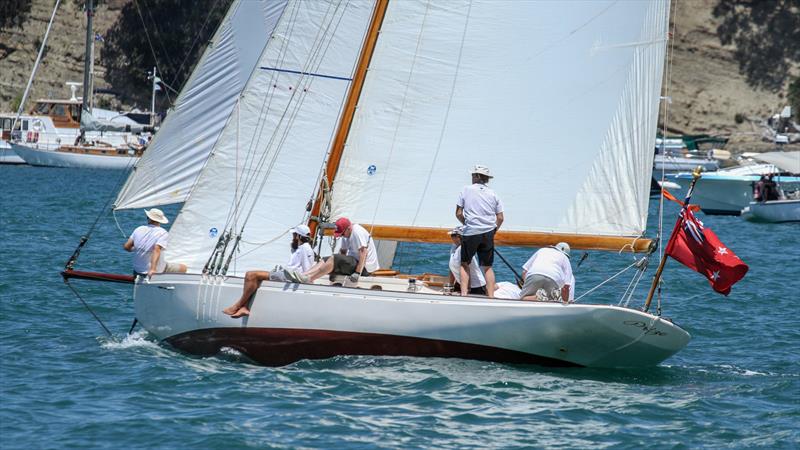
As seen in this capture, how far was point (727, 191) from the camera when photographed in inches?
1928

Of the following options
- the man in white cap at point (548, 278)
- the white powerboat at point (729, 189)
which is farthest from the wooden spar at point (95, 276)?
the white powerboat at point (729, 189)

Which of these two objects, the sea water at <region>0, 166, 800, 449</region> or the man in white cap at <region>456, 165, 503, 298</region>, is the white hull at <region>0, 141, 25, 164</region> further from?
the man in white cap at <region>456, 165, 503, 298</region>

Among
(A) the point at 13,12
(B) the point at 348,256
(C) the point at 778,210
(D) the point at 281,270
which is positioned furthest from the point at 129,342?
(A) the point at 13,12

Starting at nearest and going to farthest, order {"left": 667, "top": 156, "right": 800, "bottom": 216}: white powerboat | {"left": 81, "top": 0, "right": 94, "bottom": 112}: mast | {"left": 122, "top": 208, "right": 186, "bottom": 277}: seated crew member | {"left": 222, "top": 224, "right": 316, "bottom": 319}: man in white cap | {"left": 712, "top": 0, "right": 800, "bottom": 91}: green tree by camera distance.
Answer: {"left": 222, "top": 224, "right": 316, "bottom": 319}: man in white cap < {"left": 122, "top": 208, "right": 186, "bottom": 277}: seated crew member < {"left": 667, "top": 156, "right": 800, "bottom": 216}: white powerboat < {"left": 81, "top": 0, "right": 94, "bottom": 112}: mast < {"left": 712, "top": 0, "right": 800, "bottom": 91}: green tree

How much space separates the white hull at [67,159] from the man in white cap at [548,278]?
53.5 meters

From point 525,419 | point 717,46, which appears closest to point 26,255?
point 525,419

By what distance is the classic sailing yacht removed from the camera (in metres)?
14.9

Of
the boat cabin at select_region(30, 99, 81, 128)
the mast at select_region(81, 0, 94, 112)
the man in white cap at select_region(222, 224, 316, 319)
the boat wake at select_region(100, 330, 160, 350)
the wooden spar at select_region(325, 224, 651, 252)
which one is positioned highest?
the mast at select_region(81, 0, 94, 112)

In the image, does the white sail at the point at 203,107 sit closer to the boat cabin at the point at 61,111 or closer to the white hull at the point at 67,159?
the white hull at the point at 67,159

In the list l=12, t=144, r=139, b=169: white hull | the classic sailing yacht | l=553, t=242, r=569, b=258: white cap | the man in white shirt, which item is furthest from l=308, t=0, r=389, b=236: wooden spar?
l=12, t=144, r=139, b=169: white hull

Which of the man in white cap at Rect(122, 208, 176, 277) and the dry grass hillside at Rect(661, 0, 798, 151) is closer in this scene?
the man in white cap at Rect(122, 208, 176, 277)

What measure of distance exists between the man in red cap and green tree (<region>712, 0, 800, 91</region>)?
74.0 metres

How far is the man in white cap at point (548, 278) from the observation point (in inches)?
567

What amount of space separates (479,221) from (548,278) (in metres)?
0.98
